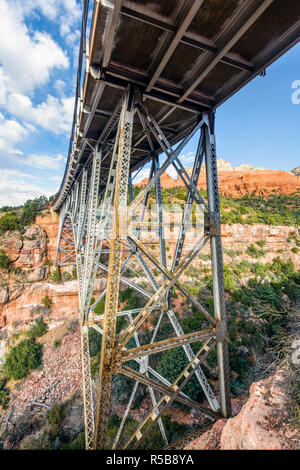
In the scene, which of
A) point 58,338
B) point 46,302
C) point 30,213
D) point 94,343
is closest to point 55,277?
point 46,302

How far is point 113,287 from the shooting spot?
3.04 meters

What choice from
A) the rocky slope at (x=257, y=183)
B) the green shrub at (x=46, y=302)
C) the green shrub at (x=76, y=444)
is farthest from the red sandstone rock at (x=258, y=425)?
the rocky slope at (x=257, y=183)

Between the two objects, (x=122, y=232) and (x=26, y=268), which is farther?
(x=26, y=268)

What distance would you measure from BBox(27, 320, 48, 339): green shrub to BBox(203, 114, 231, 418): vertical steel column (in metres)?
14.3

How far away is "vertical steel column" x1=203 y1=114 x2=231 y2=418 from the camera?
12.1 feet

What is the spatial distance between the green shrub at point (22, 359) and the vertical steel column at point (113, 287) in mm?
12664

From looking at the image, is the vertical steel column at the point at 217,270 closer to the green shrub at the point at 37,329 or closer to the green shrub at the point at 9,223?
the green shrub at the point at 37,329

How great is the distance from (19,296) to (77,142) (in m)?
13.5

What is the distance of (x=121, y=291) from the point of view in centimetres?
1656

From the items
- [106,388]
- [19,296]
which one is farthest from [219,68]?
[19,296]

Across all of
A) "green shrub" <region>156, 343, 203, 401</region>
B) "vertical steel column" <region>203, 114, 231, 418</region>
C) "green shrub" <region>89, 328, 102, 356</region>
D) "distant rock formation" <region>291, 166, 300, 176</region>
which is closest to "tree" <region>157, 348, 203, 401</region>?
"green shrub" <region>156, 343, 203, 401</region>

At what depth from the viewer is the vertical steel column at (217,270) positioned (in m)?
3.70

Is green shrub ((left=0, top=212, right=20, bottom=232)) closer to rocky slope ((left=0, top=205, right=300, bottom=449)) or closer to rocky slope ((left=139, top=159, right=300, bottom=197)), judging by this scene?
rocky slope ((left=0, top=205, right=300, bottom=449))
